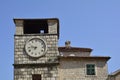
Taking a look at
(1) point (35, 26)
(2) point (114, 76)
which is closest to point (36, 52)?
(1) point (35, 26)

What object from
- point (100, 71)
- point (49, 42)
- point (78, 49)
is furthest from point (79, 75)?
point (78, 49)

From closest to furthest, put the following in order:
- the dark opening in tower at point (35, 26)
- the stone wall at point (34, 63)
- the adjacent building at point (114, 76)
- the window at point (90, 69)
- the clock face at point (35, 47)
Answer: the stone wall at point (34, 63), the adjacent building at point (114, 76), the window at point (90, 69), the clock face at point (35, 47), the dark opening in tower at point (35, 26)

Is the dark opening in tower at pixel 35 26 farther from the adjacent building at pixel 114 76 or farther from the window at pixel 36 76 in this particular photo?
the adjacent building at pixel 114 76

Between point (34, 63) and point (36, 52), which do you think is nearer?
point (34, 63)

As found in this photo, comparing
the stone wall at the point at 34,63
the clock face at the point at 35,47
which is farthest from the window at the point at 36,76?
the clock face at the point at 35,47

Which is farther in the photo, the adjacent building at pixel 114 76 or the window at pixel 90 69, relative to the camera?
the window at pixel 90 69

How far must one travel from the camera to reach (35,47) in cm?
3519

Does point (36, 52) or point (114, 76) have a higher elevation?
point (36, 52)

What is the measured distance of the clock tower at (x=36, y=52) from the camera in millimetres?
34219

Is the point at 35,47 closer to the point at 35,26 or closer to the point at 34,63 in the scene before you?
→ the point at 34,63

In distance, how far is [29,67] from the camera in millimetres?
34406

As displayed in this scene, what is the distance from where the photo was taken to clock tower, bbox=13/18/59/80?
3422 centimetres

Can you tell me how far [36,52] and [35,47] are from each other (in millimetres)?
538

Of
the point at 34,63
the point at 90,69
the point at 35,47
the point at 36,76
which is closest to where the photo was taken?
the point at 34,63
